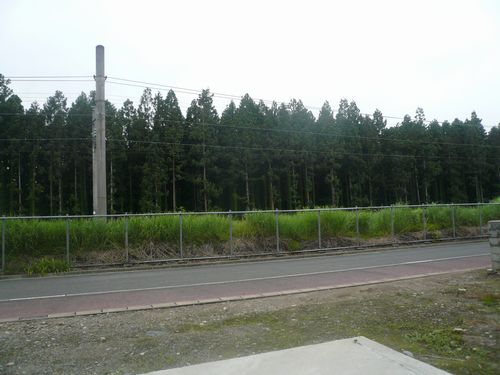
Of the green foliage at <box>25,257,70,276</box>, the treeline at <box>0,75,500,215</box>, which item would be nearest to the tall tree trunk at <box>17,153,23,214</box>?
the treeline at <box>0,75,500,215</box>

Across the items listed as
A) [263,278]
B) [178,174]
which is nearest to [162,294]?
[263,278]

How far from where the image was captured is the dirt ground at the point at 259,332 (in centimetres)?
458

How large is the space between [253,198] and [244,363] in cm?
5633

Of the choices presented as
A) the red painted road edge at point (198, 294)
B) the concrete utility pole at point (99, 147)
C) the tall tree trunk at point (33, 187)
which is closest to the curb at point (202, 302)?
the red painted road edge at point (198, 294)

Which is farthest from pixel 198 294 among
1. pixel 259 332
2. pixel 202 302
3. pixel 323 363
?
pixel 323 363

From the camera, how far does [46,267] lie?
13.1 metres

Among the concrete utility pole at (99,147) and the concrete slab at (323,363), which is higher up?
the concrete utility pole at (99,147)

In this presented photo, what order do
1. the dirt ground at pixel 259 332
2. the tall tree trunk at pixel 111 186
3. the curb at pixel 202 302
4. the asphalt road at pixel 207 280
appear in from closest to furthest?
1. the dirt ground at pixel 259 332
2. the curb at pixel 202 302
3. the asphalt road at pixel 207 280
4. the tall tree trunk at pixel 111 186

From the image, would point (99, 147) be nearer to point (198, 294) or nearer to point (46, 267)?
point (46, 267)

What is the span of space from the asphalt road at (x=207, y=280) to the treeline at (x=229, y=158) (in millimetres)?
37167

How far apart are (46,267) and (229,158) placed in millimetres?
42624

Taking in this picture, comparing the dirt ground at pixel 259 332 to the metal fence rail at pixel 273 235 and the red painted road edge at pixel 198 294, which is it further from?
the metal fence rail at pixel 273 235

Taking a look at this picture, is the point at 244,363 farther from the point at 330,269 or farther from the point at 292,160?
the point at 292,160

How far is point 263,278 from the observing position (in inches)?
421
